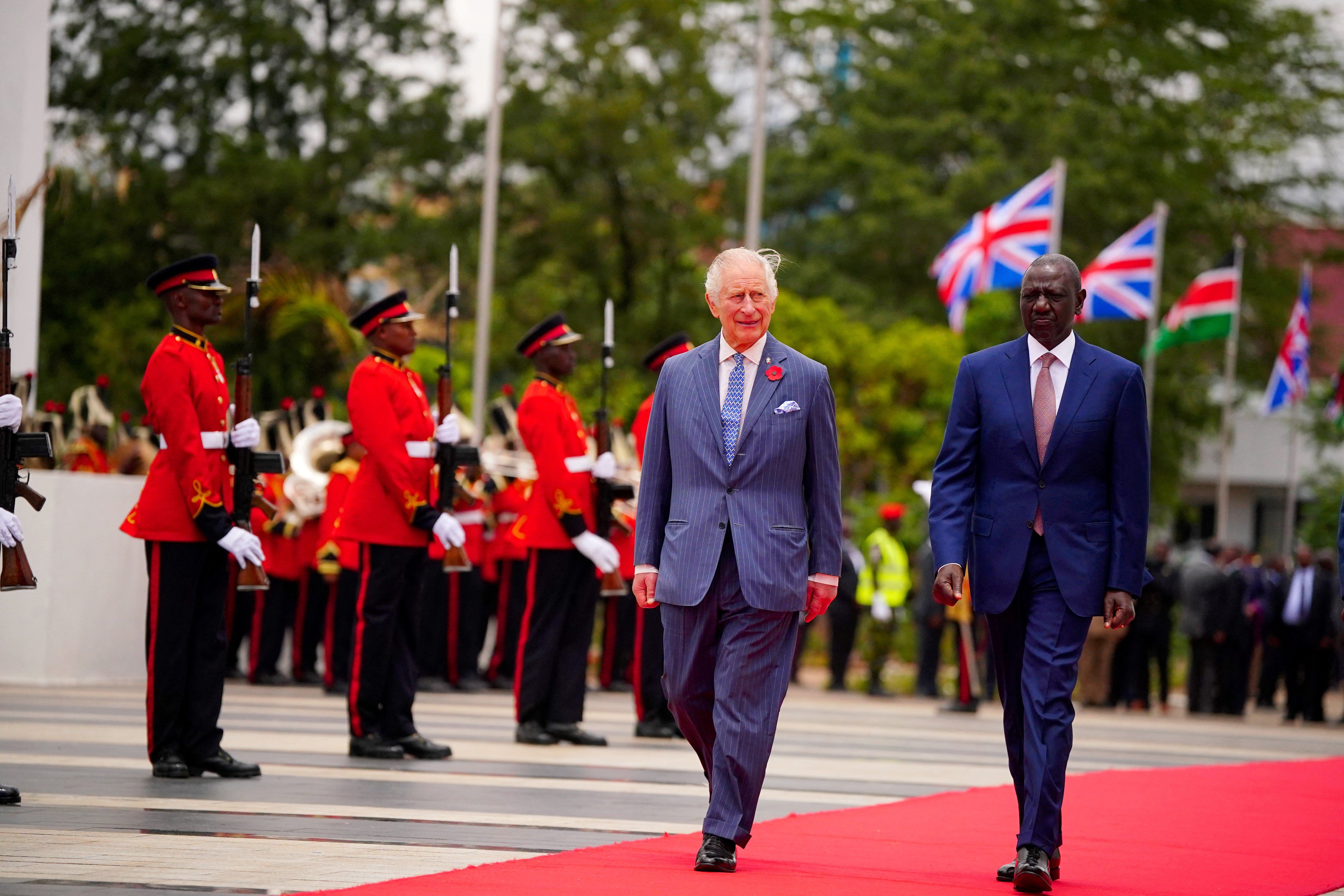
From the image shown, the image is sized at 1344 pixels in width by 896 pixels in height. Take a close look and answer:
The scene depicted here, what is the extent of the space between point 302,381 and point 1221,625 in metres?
17.3

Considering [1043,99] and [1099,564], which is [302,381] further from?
[1099,564]

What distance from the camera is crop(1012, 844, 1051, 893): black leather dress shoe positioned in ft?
19.0

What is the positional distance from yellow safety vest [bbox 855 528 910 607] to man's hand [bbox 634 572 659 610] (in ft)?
48.3

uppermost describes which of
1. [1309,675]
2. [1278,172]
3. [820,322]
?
[1278,172]

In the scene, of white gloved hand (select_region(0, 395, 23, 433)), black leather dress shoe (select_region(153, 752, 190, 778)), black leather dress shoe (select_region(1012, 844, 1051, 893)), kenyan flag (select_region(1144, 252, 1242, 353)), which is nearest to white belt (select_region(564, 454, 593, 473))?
black leather dress shoe (select_region(153, 752, 190, 778))

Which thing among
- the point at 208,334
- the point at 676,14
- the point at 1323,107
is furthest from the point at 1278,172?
the point at 208,334

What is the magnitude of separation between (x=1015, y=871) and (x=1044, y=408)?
1.54 m

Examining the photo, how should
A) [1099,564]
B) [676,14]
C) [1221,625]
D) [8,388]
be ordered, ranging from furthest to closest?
[676,14] → [1221,625] → [8,388] → [1099,564]

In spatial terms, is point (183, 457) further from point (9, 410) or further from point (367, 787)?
point (367, 787)

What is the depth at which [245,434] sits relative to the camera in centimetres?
840

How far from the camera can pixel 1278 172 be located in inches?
1451

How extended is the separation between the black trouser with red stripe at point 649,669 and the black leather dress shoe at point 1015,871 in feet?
16.4

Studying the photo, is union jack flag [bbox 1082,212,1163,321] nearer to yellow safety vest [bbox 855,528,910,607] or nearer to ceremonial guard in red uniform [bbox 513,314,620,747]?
yellow safety vest [bbox 855,528,910,607]

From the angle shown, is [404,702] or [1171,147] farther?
[1171,147]
